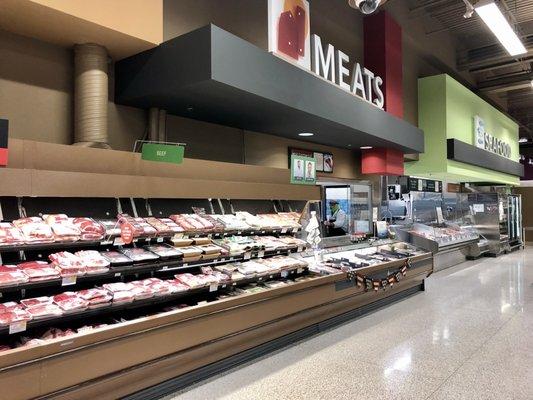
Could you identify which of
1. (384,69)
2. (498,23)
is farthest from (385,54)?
(498,23)

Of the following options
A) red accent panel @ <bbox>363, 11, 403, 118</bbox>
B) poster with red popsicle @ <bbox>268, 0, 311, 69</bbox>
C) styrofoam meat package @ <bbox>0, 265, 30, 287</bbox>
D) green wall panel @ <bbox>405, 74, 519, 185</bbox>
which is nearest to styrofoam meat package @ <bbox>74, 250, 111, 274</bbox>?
styrofoam meat package @ <bbox>0, 265, 30, 287</bbox>

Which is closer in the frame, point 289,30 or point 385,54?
point 289,30

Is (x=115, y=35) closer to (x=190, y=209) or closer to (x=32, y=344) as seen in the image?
(x=190, y=209)

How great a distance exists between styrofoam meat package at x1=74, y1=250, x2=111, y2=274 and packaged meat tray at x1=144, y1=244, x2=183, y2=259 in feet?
1.54

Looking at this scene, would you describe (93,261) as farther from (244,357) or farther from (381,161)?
(381,161)

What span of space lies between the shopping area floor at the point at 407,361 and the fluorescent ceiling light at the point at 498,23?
422 cm

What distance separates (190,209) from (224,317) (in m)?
1.31

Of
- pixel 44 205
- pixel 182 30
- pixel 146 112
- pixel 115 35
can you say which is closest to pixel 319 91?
pixel 182 30

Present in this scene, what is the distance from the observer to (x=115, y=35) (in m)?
3.35

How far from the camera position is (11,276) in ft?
8.45

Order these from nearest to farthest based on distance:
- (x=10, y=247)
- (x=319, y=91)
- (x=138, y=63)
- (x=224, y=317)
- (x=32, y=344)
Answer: (x=32, y=344)
(x=10, y=247)
(x=224, y=317)
(x=138, y=63)
(x=319, y=91)

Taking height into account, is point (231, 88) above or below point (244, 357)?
above

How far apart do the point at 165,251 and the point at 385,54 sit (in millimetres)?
5613

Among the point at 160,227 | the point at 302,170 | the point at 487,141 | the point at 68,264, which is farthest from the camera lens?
the point at 487,141
